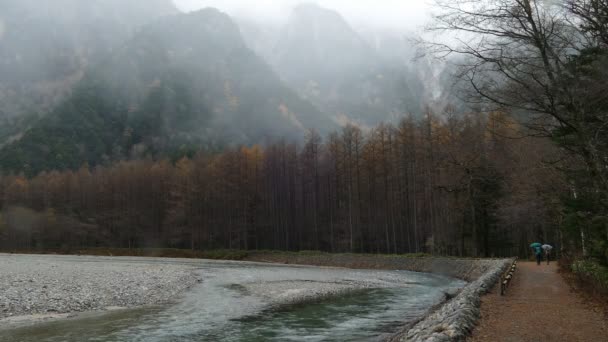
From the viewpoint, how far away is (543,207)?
112 ft

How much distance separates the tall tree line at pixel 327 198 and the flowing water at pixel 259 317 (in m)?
10.2

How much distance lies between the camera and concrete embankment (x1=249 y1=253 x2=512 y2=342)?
993 cm

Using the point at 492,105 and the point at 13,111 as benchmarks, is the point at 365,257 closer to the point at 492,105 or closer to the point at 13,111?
the point at 492,105

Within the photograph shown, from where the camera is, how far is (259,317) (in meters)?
16.0

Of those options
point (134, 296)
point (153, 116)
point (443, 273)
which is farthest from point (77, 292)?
point (153, 116)

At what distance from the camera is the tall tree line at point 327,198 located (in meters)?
40.8

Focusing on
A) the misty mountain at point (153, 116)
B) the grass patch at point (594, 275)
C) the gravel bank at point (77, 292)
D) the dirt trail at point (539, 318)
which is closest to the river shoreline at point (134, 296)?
the gravel bank at point (77, 292)

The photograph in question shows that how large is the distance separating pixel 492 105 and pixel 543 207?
2941 cm

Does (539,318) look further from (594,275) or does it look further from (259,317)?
(259,317)

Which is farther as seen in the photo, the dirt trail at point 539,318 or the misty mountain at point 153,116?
the misty mountain at point 153,116

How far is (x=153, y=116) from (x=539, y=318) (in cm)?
17562

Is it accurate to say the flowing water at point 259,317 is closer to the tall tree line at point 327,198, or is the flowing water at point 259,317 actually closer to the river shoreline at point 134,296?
the river shoreline at point 134,296

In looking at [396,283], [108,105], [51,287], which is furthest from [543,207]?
[108,105]

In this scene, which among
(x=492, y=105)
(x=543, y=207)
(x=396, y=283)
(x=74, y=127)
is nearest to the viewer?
(x=492, y=105)
